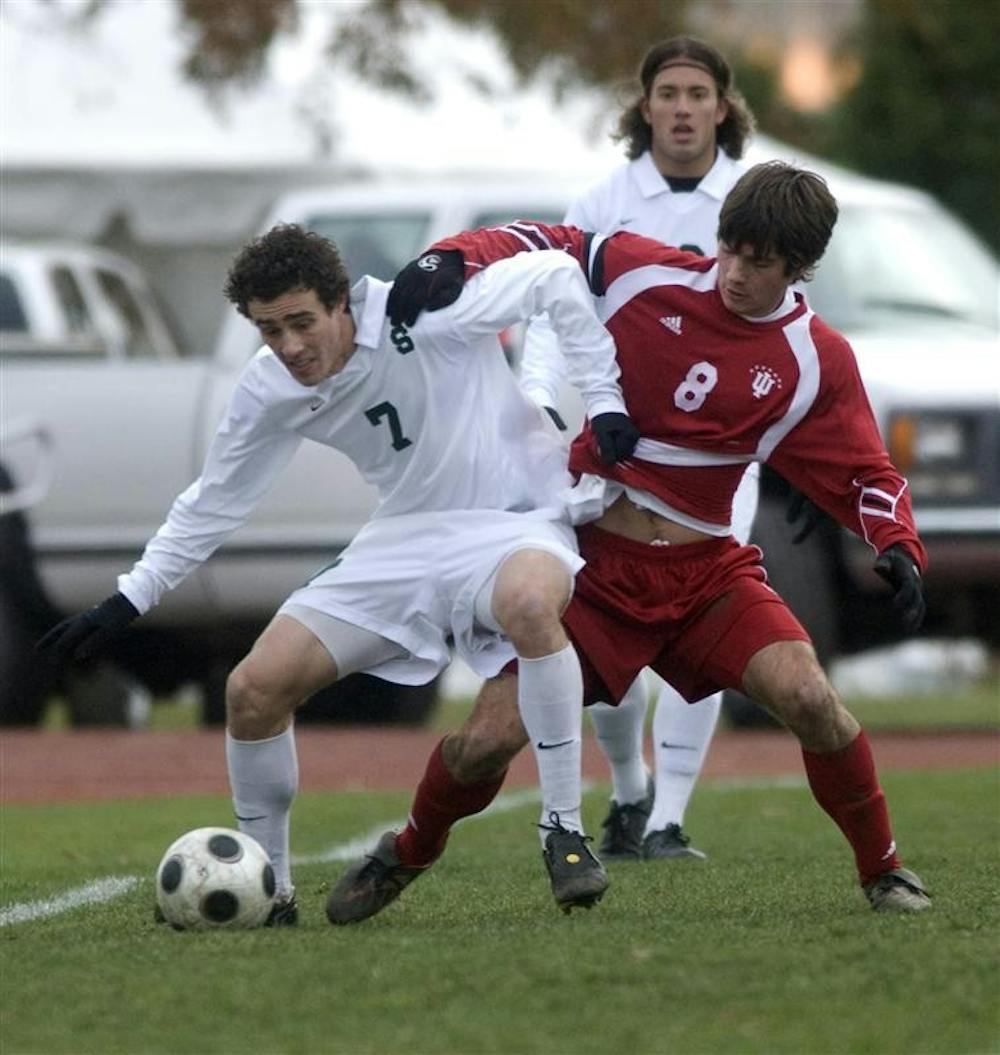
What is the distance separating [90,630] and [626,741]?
2.13 m

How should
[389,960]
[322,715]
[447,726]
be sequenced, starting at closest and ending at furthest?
[389,960] < [322,715] < [447,726]

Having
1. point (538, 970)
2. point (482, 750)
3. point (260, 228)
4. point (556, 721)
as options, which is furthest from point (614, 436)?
point (260, 228)

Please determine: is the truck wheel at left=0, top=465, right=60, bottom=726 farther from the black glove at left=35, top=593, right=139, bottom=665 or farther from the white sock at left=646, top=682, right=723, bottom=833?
the black glove at left=35, top=593, right=139, bottom=665

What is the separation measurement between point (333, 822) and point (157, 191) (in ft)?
27.3

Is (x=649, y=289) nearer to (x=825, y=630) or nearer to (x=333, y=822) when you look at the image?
(x=333, y=822)

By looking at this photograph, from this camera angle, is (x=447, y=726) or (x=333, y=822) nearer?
(x=333, y=822)

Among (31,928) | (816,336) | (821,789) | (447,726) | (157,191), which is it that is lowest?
(447,726)

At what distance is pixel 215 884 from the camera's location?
611 cm

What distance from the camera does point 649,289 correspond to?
6.51 meters

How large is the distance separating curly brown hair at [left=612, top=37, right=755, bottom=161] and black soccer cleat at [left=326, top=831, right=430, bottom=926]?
2.62 meters

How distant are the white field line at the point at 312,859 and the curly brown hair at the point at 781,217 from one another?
2257 millimetres

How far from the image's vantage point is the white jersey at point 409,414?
20.9ft

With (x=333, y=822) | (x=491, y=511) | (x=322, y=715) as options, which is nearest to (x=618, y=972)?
(x=491, y=511)

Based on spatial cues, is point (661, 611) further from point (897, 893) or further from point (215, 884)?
point (215, 884)
